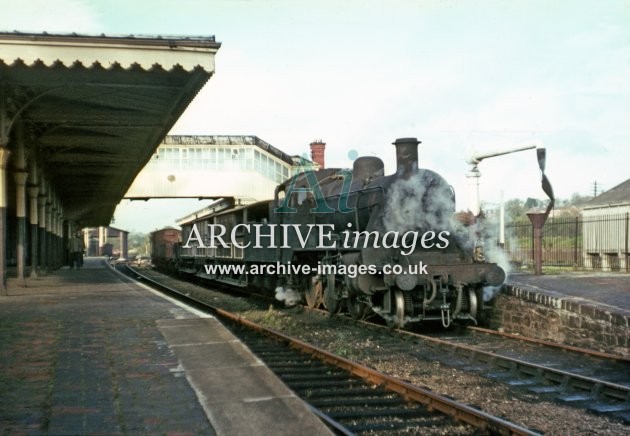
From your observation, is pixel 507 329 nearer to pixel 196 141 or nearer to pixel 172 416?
pixel 172 416

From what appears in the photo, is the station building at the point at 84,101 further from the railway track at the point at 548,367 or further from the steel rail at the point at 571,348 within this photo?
the steel rail at the point at 571,348

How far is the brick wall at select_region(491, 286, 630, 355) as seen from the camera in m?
8.27

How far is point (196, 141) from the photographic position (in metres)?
40.5

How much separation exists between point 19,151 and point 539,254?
13.5 meters

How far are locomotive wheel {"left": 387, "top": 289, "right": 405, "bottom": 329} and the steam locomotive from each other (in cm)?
2

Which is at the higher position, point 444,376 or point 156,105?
point 156,105

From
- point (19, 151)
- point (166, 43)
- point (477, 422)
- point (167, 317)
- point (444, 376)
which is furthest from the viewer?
point (19, 151)

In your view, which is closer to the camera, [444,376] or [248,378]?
[248,378]

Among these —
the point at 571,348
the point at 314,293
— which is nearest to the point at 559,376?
the point at 571,348

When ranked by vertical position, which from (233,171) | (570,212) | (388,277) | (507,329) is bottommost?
(507,329)

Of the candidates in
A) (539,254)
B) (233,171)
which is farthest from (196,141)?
(539,254)

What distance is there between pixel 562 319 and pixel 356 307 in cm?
338

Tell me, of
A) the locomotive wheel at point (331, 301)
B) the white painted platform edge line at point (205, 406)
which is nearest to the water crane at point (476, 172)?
the locomotive wheel at point (331, 301)

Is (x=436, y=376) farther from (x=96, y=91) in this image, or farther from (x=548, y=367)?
(x=96, y=91)
